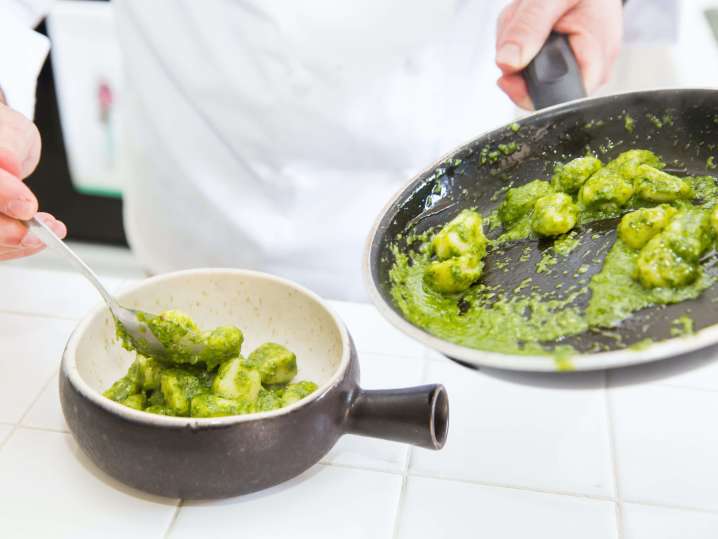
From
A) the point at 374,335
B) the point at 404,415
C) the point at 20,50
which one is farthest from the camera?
the point at 20,50

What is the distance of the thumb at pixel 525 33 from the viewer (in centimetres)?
119

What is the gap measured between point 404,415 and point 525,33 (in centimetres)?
62

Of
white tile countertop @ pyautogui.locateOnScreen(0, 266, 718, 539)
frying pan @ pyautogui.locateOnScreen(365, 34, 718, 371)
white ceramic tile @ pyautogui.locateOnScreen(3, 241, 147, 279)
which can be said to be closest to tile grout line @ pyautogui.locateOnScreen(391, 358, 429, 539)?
white tile countertop @ pyautogui.locateOnScreen(0, 266, 718, 539)

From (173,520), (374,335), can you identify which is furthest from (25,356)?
(374,335)

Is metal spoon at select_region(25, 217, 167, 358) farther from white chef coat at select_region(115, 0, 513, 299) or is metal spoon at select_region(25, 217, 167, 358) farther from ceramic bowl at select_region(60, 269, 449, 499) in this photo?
white chef coat at select_region(115, 0, 513, 299)

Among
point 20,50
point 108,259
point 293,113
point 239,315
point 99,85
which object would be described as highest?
point 20,50

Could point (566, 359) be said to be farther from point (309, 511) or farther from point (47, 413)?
point (47, 413)

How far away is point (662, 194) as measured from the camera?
1036 millimetres

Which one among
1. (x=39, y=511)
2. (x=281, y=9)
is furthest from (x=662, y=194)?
(x=39, y=511)

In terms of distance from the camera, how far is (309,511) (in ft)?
3.08

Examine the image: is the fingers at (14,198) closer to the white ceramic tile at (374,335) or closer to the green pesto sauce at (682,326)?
the white ceramic tile at (374,335)

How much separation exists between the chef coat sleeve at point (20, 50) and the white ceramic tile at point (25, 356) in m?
0.39

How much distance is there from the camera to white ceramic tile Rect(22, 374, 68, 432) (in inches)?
41.5

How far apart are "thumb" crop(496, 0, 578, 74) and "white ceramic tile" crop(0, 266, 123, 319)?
709mm
